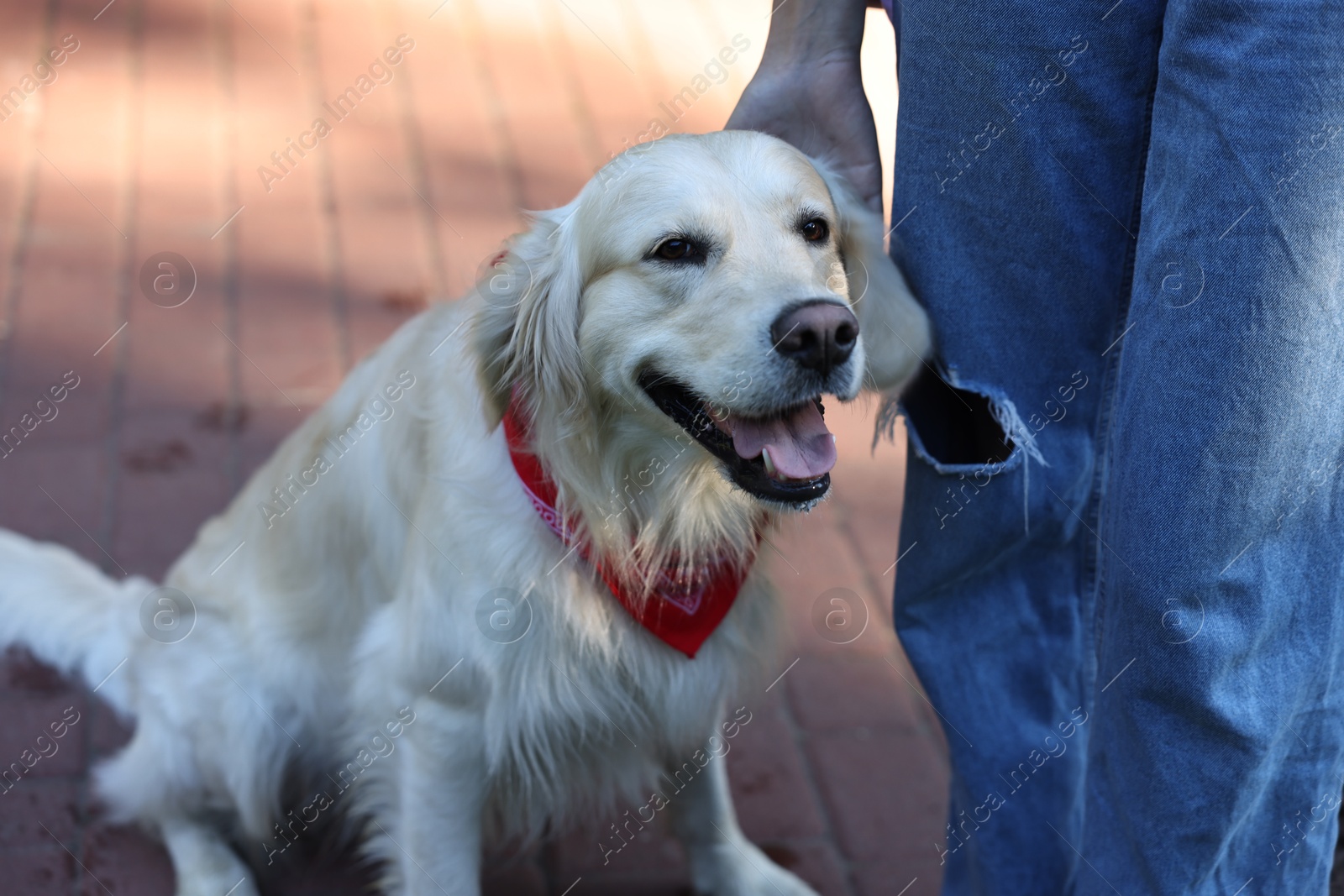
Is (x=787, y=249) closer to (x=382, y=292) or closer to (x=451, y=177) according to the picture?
(x=382, y=292)

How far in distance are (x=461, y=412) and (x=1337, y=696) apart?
1.37 m

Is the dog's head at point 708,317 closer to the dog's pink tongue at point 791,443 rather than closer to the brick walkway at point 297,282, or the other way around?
the dog's pink tongue at point 791,443

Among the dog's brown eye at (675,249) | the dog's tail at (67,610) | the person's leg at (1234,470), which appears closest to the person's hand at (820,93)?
the dog's brown eye at (675,249)

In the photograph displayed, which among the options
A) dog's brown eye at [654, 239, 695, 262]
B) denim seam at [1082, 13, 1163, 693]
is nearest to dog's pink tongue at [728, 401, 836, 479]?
dog's brown eye at [654, 239, 695, 262]

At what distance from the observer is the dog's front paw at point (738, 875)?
238cm

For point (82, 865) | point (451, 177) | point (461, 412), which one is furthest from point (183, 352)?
point (461, 412)

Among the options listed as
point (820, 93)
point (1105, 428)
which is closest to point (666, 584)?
point (1105, 428)

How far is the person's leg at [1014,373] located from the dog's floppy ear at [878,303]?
0.03m

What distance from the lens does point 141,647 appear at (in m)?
2.39

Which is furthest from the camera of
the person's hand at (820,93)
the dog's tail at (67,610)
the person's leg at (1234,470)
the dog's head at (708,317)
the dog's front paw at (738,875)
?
the dog's tail at (67,610)

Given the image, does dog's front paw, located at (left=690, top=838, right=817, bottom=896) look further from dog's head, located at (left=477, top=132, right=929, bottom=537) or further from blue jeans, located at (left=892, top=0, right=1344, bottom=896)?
dog's head, located at (left=477, top=132, right=929, bottom=537)

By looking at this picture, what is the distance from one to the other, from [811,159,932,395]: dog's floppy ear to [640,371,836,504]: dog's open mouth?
142 mm

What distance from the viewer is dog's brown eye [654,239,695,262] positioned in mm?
1904

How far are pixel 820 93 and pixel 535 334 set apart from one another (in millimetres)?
657
